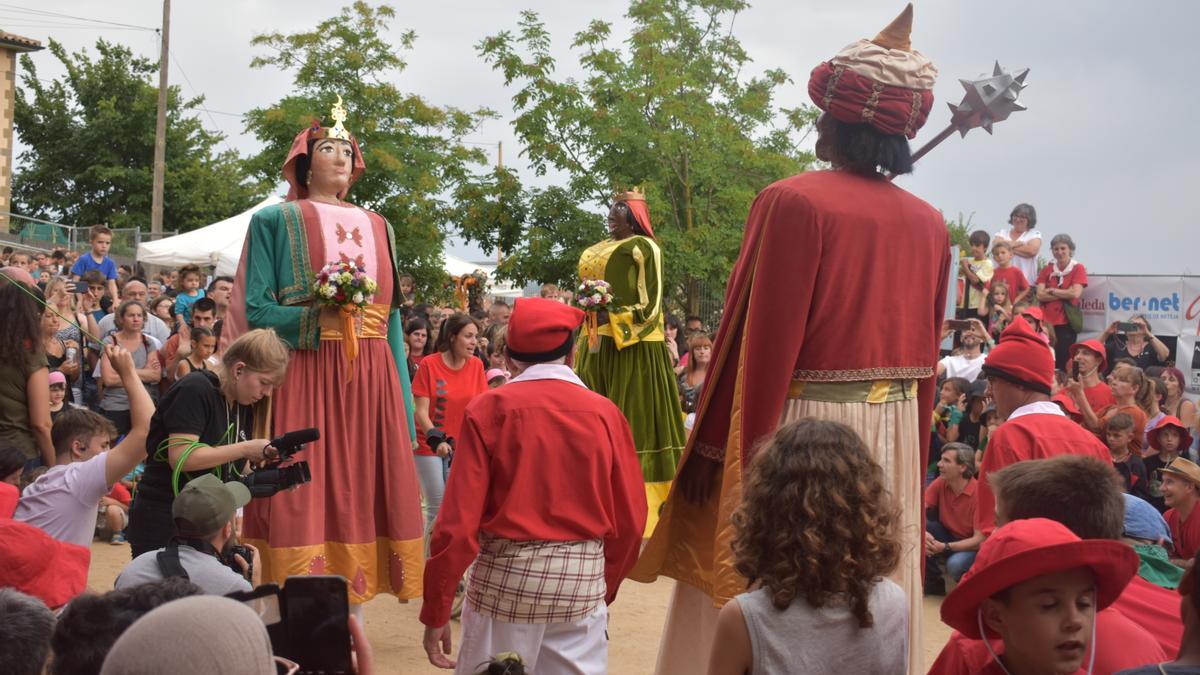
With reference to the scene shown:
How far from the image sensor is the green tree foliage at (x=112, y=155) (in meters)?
40.6

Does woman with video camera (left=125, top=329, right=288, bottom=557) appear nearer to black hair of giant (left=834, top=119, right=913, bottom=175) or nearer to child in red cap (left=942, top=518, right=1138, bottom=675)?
black hair of giant (left=834, top=119, right=913, bottom=175)

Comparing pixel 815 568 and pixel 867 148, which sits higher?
pixel 867 148

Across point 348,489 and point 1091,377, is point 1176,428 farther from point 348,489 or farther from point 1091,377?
point 348,489

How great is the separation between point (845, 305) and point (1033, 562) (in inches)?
69.1

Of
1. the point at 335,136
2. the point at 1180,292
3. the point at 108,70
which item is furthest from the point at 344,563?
the point at 108,70

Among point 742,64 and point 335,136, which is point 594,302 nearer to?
point 335,136

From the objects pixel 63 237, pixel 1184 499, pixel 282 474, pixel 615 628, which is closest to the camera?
pixel 282 474

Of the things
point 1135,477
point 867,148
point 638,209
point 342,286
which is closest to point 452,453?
point 342,286

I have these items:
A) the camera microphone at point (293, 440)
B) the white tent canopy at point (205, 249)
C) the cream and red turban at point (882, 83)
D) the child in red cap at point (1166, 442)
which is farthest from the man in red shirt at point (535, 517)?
the white tent canopy at point (205, 249)

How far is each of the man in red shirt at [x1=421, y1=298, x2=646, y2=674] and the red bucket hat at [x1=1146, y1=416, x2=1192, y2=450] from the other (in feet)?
18.7

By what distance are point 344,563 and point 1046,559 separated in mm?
3716

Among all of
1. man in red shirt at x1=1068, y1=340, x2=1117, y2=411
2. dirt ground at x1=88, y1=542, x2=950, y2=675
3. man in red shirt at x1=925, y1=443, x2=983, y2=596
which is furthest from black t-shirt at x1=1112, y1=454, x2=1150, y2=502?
dirt ground at x1=88, y1=542, x2=950, y2=675

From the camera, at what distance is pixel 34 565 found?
11.5 feet

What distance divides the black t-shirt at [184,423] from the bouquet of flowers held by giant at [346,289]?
813 millimetres
